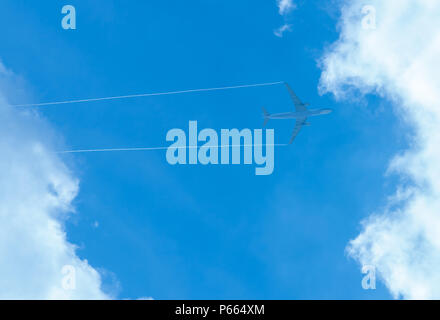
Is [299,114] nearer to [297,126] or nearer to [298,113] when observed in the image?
[298,113]

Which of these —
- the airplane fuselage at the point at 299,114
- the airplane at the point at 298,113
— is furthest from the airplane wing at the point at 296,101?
the airplane fuselage at the point at 299,114

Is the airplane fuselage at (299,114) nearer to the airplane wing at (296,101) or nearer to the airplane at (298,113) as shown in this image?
the airplane at (298,113)

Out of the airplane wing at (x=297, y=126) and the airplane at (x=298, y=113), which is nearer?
the airplane at (x=298, y=113)

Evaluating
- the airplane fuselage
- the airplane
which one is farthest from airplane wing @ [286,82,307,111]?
the airplane fuselage

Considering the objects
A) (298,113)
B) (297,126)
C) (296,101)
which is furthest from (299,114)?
(297,126)

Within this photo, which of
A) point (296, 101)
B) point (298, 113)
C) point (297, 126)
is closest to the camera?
point (298, 113)

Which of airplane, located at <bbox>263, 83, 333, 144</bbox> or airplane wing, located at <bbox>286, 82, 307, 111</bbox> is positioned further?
airplane wing, located at <bbox>286, 82, 307, 111</bbox>

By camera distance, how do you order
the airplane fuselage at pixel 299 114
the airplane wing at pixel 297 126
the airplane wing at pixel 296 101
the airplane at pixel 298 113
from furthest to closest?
the airplane wing at pixel 297 126 < the airplane wing at pixel 296 101 < the airplane at pixel 298 113 < the airplane fuselage at pixel 299 114

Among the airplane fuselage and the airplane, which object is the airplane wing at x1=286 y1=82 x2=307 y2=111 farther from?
the airplane fuselage
